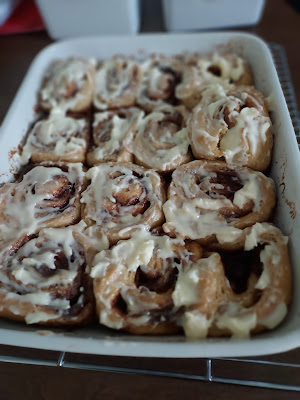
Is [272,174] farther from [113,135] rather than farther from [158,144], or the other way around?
[113,135]

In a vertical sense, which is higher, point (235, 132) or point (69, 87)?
point (69, 87)

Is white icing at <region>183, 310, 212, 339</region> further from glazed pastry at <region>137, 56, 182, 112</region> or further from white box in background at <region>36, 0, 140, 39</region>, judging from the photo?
white box in background at <region>36, 0, 140, 39</region>

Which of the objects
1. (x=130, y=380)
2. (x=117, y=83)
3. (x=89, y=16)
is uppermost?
(x=89, y=16)

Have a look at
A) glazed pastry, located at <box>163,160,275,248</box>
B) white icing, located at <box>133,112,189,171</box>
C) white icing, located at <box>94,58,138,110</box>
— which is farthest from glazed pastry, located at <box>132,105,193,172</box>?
white icing, located at <box>94,58,138,110</box>

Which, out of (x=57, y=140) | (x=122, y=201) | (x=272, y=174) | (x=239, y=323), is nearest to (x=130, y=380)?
(x=239, y=323)

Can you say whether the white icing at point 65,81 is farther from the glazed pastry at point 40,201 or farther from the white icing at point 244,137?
the white icing at point 244,137

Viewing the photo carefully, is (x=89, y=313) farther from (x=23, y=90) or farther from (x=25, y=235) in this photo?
(x=23, y=90)

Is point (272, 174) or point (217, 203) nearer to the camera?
point (217, 203)

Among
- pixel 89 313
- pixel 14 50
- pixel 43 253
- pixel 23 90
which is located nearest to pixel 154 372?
pixel 89 313
